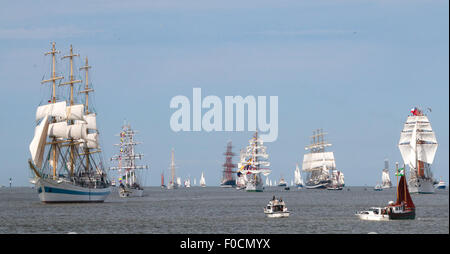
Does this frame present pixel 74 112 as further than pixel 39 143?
Yes

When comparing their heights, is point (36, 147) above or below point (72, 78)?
below

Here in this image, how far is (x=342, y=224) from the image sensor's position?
74312 mm

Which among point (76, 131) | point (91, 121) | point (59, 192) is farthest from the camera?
point (91, 121)

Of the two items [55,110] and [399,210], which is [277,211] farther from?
[55,110]

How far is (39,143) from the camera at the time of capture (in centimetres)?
13012

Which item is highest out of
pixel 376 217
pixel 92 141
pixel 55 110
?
pixel 55 110

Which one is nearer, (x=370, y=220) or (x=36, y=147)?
(x=370, y=220)

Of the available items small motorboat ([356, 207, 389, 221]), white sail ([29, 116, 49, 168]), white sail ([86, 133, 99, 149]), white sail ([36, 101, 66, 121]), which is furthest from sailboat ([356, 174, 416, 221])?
white sail ([86, 133, 99, 149])

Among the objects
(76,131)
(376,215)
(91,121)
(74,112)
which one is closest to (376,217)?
(376,215)

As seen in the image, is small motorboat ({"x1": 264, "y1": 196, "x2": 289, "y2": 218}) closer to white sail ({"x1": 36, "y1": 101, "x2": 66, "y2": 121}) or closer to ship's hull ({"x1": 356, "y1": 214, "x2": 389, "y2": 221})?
ship's hull ({"x1": 356, "y1": 214, "x2": 389, "y2": 221})

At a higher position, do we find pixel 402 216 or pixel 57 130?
pixel 57 130
